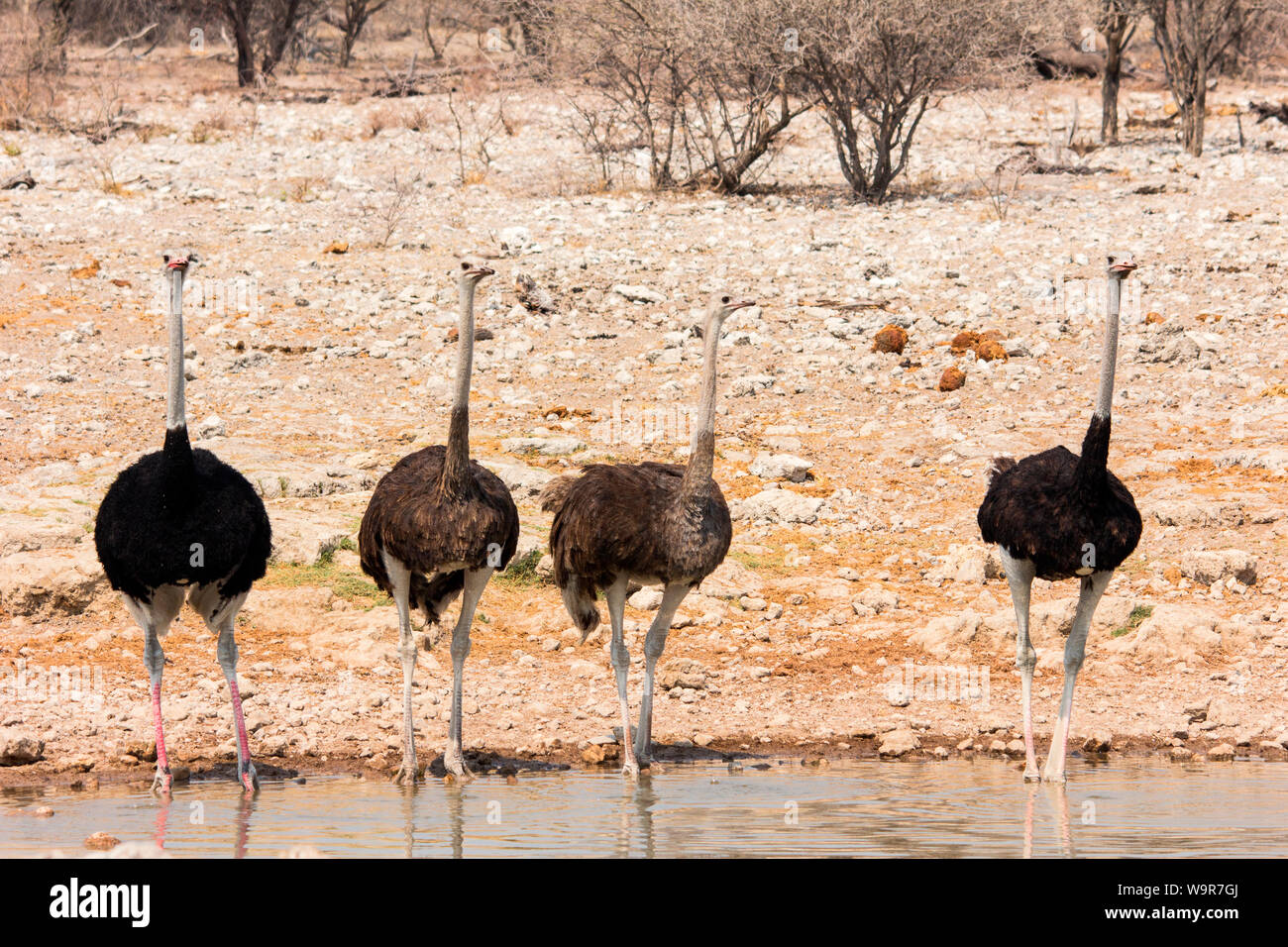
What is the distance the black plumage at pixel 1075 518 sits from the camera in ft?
25.1

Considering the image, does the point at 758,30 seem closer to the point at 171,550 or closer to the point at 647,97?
the point at 647,97

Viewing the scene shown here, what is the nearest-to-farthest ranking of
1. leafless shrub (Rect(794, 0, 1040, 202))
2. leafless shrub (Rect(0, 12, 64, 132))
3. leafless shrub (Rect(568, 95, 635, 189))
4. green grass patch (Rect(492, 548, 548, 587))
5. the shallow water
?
the shallow water < green grass patch (Rect(492, 548, 548, 587)) < leafless shrub (Rect(794, 0, 1040, 202)) < leafless shrub (Rect(568, 95, 635, 189)) < leafless shrub (Rect(0, 12, 64, 132))

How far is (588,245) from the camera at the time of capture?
1786 centimetres

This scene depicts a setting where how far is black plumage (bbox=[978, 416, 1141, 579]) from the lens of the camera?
7.66m

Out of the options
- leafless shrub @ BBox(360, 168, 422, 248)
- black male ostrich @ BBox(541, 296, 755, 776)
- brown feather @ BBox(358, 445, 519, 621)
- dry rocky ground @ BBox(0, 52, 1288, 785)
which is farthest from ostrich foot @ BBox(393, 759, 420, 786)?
leafless shrub @ BBox(360, 168, 422, 248)

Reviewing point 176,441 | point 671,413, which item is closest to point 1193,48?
point 671,413

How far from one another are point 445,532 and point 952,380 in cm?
735

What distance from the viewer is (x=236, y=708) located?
764 centimetres

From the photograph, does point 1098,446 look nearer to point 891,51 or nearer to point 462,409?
point 462,409

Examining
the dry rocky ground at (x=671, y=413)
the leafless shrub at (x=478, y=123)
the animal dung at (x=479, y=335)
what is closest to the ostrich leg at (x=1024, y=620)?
the dry rocky ground at (x=671, y=413)

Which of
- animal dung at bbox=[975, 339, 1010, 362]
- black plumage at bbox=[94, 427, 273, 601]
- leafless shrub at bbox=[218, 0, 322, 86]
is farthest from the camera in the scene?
leafless shrub at bbox=[218, 0, 322, 86]

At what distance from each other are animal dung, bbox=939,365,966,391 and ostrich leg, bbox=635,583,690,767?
6.35m

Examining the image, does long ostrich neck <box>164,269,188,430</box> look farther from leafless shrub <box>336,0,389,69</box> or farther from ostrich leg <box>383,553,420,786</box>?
leafless shrub <box>336,0,389,69</box>

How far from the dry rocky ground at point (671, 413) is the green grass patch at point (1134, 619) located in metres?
0.02
